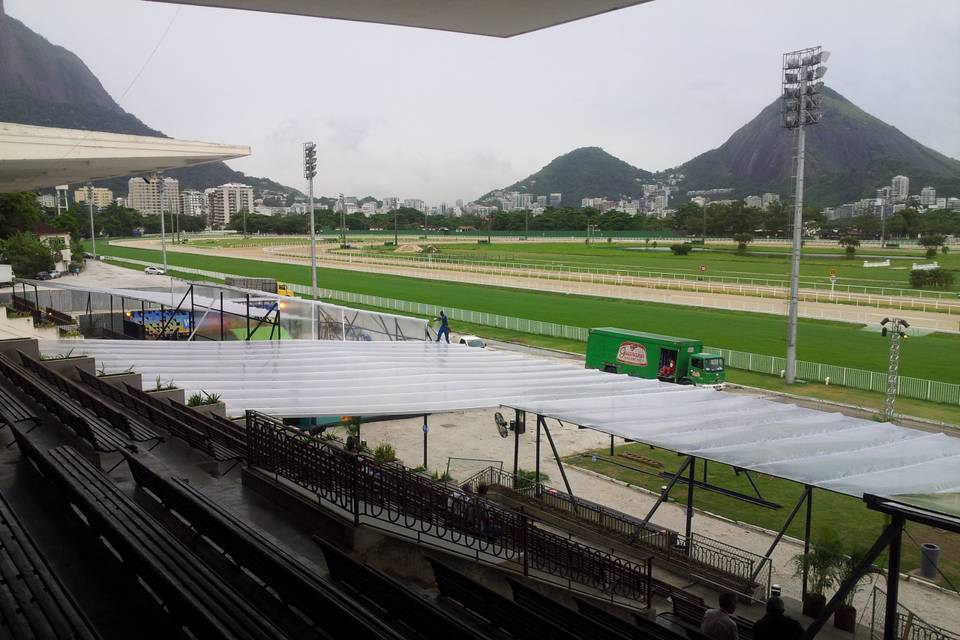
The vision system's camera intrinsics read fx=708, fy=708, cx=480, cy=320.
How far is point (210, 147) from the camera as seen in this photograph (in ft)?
69.7

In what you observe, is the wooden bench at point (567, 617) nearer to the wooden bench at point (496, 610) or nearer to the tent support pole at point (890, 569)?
the wooden bench at point (496, 610)

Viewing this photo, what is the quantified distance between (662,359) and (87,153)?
19559 millimetres

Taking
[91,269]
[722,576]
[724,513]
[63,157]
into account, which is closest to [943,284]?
[724,513]

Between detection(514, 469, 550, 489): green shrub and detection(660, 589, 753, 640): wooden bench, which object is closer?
detection(660, 589, 753, 640): wooden bench

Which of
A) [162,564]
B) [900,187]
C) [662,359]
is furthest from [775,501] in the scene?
[900,187]

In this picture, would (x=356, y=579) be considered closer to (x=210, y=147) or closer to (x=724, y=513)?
(x=724, y=513)

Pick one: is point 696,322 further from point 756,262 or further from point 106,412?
point 756,262

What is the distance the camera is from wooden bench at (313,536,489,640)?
157 inches

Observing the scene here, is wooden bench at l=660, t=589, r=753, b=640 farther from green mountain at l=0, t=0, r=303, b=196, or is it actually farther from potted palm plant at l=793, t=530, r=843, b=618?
green mountain at l=0, t=0, r=303, b=196

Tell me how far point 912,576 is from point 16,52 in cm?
4075

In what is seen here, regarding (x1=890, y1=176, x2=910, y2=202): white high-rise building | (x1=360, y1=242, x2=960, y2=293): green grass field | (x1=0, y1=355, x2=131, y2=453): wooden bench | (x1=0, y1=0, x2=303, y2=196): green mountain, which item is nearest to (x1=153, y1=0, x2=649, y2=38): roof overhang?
(x1=0, y1=355, x2=131, y2=453): wooden bench

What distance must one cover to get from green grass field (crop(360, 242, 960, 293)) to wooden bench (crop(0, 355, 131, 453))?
6723cm

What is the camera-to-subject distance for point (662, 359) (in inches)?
1029

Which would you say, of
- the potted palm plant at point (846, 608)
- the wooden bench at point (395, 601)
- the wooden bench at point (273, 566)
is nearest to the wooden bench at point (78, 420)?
the wooden bench at point (273, 566)
